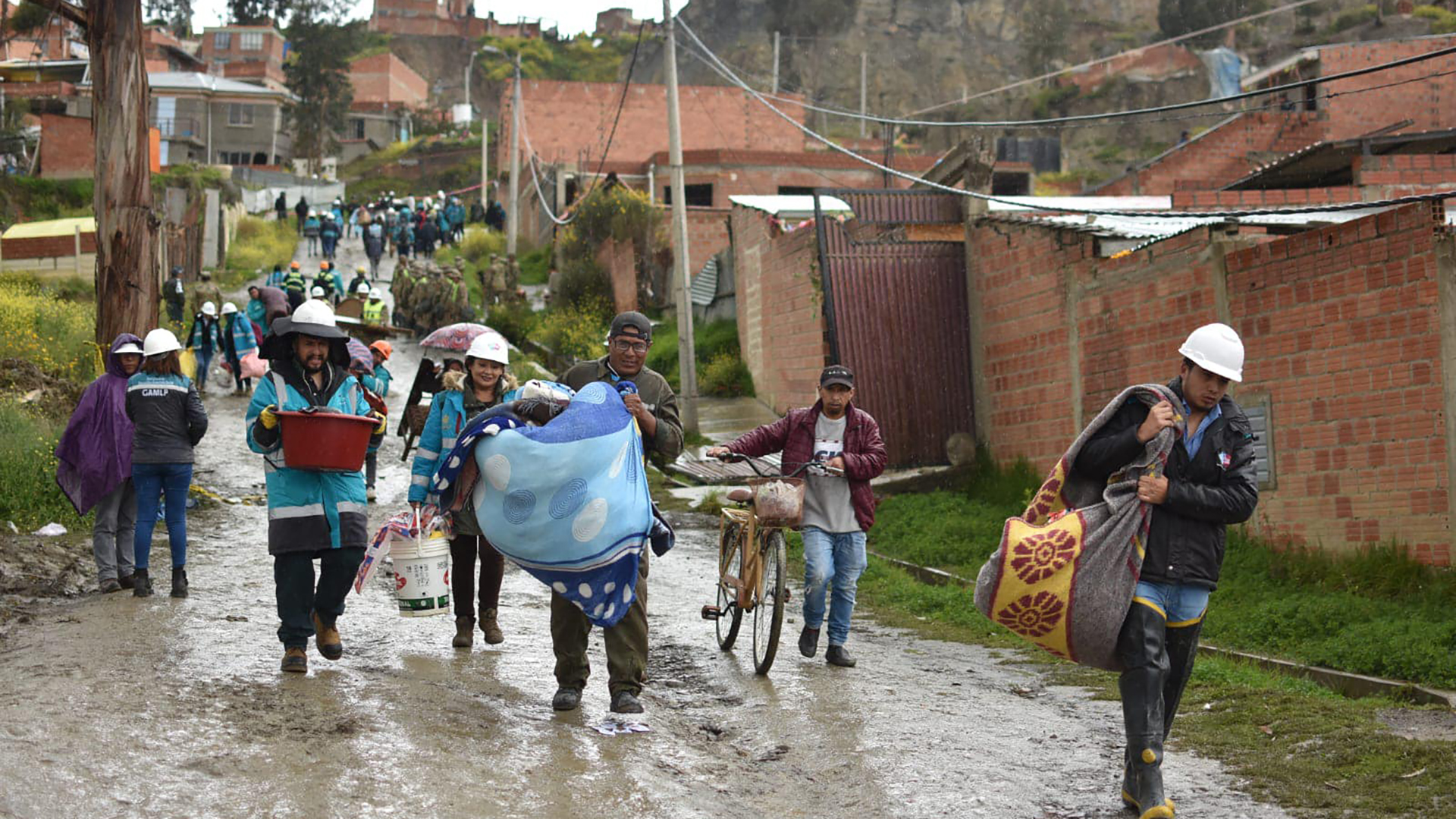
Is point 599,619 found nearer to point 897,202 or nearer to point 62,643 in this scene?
point 62,643

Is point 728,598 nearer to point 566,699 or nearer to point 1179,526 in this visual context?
point 566,699

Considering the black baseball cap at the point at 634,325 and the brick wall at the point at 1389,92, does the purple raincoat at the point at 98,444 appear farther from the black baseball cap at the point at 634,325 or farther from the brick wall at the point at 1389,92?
the brick wall at the point at 1389,92

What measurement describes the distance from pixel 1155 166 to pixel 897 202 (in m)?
15.8

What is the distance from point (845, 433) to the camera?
8.39 meters

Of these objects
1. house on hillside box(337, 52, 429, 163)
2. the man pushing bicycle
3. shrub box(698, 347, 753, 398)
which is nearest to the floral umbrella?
the man pushing bicycle

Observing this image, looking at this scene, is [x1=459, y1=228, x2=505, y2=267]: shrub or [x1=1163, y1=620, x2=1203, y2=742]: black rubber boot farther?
[x1=459, y1=228, x2=505, y2=267]: shrub

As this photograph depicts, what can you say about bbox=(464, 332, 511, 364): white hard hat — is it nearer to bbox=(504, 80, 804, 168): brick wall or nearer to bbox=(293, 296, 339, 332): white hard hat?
bbox=(293, 296, 339, 332): white hard hat

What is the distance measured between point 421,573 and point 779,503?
6.99 feet

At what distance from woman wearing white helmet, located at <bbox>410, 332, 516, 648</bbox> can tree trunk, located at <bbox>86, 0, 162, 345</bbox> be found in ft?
22.1

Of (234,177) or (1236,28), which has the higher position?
(1236,28)

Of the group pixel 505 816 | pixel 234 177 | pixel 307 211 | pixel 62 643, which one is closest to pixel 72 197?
pixel 307 211

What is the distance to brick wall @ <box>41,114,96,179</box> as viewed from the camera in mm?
43281

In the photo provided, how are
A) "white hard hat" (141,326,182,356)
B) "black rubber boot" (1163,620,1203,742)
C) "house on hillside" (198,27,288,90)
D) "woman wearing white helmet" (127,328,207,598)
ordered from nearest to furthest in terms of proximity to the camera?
"black rubber boot" (1163,620,1203,742) → "woman wearing white helmet" (127,328,207,598) → "white hard hat" (141,326,182,356) → "house on hillside" (198,27,288,90)

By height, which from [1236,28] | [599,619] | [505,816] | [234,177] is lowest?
[505,816]
